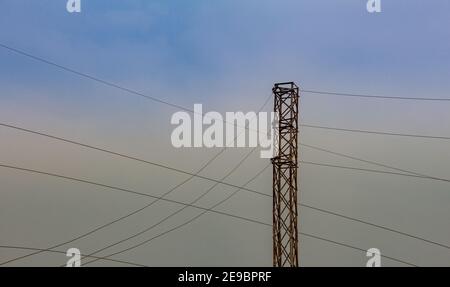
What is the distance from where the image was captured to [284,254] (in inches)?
1256
